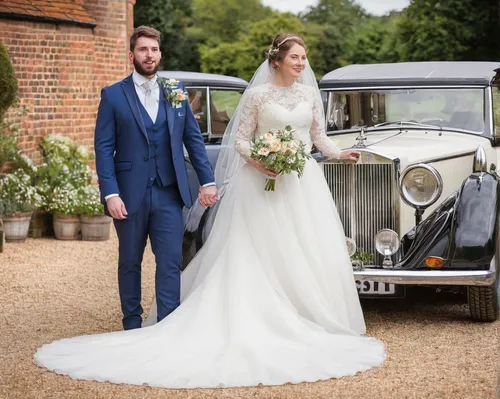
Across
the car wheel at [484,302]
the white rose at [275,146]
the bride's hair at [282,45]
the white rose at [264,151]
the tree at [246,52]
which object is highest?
the tree at [246,52]

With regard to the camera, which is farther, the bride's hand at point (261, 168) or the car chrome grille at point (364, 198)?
the car chrome grille at point (364, 198)

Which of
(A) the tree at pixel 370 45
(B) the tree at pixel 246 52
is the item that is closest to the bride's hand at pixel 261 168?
(B) the tree at pixel 246 52

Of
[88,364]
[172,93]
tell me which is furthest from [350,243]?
[88,364]

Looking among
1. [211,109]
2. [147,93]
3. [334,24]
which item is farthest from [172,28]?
[147,93]

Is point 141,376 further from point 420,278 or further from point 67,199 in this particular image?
point 67,199

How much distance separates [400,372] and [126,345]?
168 centimetres

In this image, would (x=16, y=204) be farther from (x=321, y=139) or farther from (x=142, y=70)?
(x=142, y=70)

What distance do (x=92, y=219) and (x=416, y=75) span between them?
5.01 meters

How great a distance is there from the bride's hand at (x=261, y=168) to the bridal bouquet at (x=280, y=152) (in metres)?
0.05

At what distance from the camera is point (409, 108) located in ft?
27.2

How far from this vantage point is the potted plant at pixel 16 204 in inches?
442

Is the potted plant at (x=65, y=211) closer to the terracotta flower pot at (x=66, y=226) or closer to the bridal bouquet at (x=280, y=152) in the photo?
the terracotta flower pot at (x=66, y=226)

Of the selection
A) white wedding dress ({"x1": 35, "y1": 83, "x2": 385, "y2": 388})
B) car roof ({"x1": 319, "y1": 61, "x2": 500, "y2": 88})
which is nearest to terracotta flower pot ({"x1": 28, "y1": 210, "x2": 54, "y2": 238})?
car roof ({"x1": 319, "y1": 61, "x2": 500, "y2": 88})

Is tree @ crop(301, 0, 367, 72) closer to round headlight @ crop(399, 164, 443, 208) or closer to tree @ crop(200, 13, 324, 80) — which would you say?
tree @ crop(200, 13, 324, 80)
